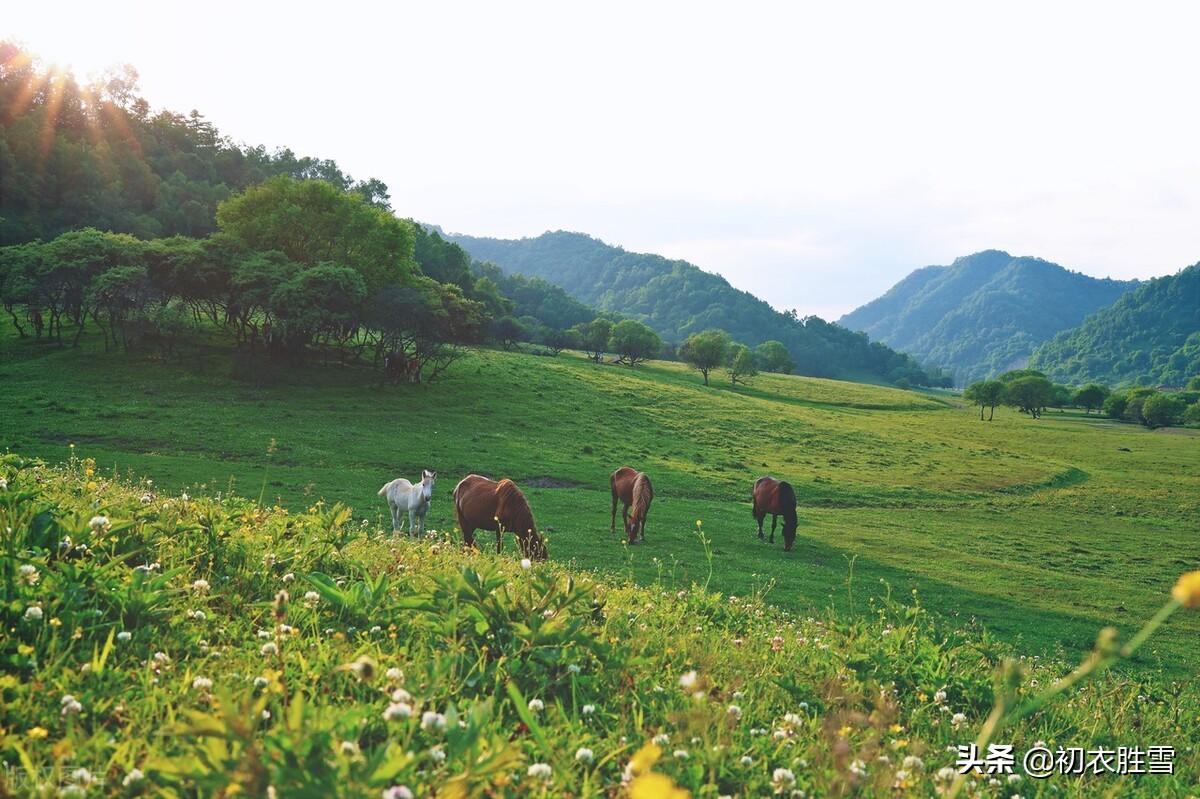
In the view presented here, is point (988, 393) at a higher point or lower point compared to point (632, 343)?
lower

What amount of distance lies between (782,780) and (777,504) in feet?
74.2

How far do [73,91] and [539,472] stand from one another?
110310 millimetres

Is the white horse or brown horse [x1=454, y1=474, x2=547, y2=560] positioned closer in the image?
brown horse [x1=454, y1=474, x2=547, y2=560]

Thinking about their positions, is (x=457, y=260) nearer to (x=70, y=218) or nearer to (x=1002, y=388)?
(x=70, y=218)

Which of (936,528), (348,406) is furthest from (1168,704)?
(348,406)

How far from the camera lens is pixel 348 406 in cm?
4269

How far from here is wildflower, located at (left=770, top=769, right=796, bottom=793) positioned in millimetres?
3461

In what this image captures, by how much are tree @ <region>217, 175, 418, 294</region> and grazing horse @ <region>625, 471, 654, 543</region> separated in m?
33.8

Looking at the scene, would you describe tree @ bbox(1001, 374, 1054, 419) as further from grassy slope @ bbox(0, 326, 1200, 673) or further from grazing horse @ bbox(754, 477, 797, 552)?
grazing horse @ bbox(754, 477, 797, 552)

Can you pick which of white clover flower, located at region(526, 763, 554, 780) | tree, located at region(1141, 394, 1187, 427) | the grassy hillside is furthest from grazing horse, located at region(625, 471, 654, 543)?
tree, located at region(1141, 394, 1187, 427)

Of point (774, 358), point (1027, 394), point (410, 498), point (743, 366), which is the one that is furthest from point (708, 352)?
point (410, 498)

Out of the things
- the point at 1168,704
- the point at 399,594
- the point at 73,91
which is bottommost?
the point at 1168,704

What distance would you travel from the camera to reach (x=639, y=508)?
75.6ft

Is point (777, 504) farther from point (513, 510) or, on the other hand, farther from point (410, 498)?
point (410, 498)
